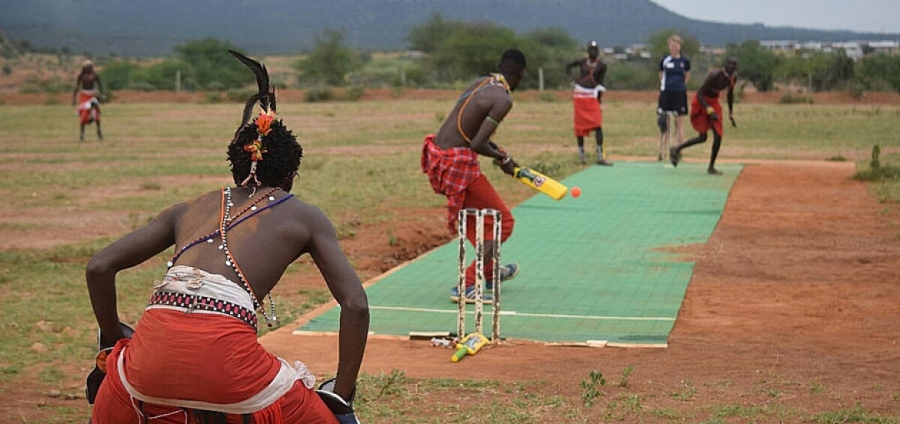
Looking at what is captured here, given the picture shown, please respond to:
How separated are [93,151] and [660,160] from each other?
33.3 ft

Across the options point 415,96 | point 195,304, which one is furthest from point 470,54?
point 195,304

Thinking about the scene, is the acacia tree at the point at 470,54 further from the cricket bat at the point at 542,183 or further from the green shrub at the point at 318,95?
the cricket bat at the point at 542,183

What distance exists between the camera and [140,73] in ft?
201

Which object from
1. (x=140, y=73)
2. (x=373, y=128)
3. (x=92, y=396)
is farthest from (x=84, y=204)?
(x=140, y=73)

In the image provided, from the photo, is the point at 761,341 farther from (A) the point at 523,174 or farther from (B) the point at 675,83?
(B) the point at 675,83

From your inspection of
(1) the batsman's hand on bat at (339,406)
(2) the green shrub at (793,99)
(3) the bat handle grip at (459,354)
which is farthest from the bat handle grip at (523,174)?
(2) the green shrub at (793,99)

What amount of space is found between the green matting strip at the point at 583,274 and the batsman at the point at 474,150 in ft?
1.81

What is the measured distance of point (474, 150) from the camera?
9227mm

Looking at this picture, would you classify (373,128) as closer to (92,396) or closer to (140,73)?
(92,396)

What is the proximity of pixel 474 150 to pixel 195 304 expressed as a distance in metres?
5.41

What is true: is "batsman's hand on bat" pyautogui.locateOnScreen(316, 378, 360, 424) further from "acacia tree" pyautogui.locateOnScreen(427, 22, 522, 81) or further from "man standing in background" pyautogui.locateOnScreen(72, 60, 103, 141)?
"acacia tree" pyautogui.locateOnScreen(427, 22, 522, 81)

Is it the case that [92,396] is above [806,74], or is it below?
above

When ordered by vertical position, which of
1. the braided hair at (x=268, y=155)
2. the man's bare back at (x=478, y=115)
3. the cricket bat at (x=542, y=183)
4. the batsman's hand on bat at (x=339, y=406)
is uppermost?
the braided hair at (x=268, y=155)

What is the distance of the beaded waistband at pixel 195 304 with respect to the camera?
3949 mm
